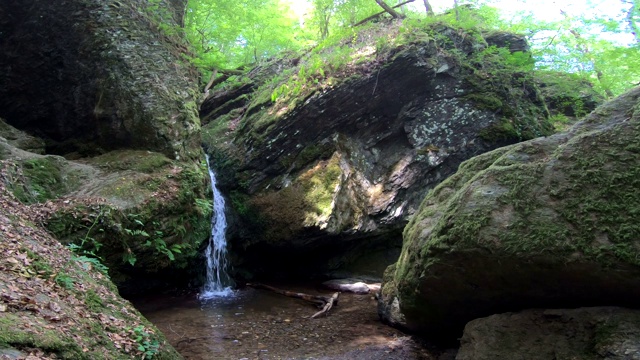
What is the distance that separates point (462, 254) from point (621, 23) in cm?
1402

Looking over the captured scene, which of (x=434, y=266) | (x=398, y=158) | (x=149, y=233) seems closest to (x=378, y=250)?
(x=398, y=158)

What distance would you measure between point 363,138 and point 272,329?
22.1 feet

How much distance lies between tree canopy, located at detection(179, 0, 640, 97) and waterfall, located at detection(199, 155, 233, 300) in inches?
198

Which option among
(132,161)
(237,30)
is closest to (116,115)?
(132,161)

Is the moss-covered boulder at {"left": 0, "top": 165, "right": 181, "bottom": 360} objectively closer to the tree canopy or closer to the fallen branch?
the fallen branch

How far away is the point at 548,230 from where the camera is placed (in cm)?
418

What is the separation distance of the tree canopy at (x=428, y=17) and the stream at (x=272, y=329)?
7.17m

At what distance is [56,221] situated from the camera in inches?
265

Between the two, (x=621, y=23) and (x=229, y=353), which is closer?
(x=229, y=353)

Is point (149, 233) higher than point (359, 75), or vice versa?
point (359, 75)

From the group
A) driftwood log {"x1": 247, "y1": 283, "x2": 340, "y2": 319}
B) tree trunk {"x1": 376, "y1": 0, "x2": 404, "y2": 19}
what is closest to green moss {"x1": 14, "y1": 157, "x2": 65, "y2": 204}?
driftwood log {"x1": 247, "y1": 283, "x2": 340, "y2": 319}

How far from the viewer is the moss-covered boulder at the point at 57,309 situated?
280cm

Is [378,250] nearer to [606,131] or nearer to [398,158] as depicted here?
[398,158]

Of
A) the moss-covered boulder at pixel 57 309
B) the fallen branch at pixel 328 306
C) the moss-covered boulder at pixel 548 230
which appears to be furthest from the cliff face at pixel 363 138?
the moss-covered boulder at pixel 57 309
